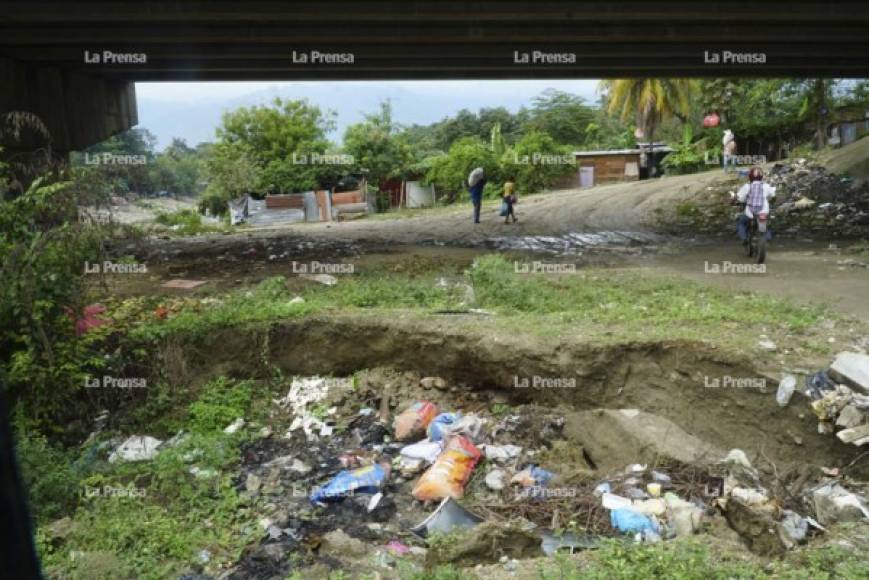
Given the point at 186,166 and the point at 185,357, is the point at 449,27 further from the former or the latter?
the point at 186,166

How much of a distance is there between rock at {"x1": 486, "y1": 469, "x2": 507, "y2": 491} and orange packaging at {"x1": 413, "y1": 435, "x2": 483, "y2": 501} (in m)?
0.16

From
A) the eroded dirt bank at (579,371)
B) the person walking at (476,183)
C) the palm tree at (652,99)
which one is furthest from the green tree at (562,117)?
the eroded dirt bank at (579,371)

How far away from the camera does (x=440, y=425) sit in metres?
6.09

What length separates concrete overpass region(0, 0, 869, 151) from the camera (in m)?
8.87

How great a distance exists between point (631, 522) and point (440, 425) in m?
2.11

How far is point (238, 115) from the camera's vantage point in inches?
1096

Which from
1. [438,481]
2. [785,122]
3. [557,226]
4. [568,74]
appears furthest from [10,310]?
[785,122]

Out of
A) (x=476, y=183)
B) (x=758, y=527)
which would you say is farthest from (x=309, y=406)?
(x=476, y=183)

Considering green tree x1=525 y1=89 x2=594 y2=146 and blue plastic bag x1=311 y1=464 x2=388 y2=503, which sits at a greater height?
green tree x1=525 y1=89 x2=594 y2=146

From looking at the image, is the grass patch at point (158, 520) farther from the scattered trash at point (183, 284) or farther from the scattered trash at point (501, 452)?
the scattered trash at point (183, 284)

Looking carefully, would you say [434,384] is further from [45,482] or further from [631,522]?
[45,482]

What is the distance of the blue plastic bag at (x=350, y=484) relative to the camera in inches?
207

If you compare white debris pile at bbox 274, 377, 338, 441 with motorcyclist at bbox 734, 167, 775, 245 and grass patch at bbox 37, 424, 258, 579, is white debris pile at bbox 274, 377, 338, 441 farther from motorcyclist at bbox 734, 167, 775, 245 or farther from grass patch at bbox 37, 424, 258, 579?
motorcyclist at bbox 734, 167, 775, 245

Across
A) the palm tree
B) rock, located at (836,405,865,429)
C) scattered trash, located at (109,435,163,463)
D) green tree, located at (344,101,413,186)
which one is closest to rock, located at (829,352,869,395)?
rock, located at (836,405,865,429)
